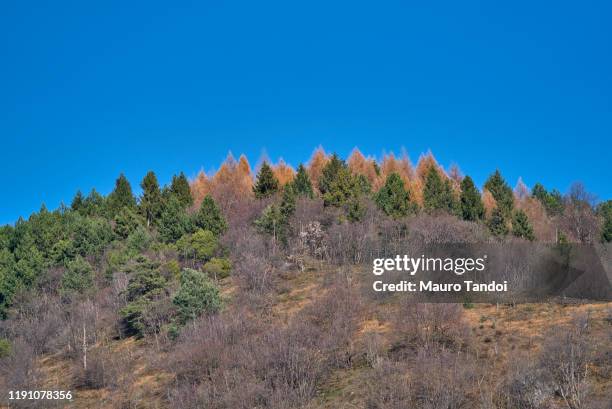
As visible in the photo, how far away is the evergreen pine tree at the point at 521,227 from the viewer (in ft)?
144

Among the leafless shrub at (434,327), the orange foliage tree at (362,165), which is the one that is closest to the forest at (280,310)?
the leafless shrub at (434,327)

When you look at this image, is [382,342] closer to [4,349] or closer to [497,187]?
[4,349]

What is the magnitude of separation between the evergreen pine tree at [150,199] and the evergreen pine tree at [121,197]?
1.82m

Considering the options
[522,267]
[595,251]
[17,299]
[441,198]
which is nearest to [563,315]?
[522,267]

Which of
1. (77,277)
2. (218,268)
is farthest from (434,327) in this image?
(77,277)

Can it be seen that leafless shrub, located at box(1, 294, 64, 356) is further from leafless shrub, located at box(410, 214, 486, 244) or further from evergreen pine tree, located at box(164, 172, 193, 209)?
leafless shrub, located at box(410, 214, 486, 244)

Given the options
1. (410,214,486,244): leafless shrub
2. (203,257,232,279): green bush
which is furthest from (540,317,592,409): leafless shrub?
(203,257,232,279): green bush

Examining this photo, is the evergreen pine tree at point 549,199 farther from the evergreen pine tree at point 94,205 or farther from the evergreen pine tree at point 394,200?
the evergreen pine tree at point 94,205

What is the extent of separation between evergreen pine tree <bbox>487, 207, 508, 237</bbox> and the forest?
0.16m

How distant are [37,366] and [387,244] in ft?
76.1

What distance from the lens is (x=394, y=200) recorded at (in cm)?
4625

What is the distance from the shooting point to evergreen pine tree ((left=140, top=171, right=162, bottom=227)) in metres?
54.3

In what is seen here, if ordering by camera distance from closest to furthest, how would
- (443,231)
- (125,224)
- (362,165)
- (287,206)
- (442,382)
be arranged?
(442,382), (443,231), (287,206), (125,224), (362,165)

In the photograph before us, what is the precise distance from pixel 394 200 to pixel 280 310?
664 inches
